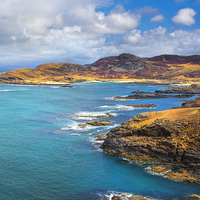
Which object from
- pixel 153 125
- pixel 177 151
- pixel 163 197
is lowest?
pixel 163 197

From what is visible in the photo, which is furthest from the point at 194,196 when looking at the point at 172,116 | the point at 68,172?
the point at 68,172

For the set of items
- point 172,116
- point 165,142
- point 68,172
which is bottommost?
point 68,172

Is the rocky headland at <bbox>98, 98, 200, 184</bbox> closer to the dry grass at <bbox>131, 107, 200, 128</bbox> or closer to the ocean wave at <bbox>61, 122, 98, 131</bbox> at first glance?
the dry grass at <bbox>131, 107, 200, 128</bbox>

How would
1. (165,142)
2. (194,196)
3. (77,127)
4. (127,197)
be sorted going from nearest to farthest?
(194,196) → (127,197) → (165,142) → (77,127)

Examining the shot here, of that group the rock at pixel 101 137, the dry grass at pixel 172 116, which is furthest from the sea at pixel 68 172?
the dry grass at pixel 172 116

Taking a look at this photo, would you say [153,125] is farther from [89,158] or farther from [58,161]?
[58,161]

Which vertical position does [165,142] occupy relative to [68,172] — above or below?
above

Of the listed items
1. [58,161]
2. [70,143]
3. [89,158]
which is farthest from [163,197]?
[70,143]

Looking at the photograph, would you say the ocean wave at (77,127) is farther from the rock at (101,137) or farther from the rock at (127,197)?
the rock at (127,197)

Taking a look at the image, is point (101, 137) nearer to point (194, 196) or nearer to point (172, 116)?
point (172, 116)
